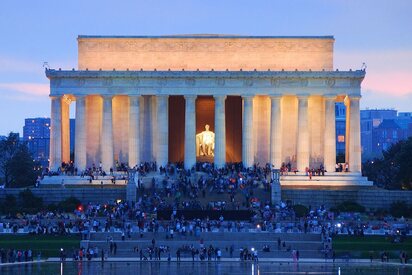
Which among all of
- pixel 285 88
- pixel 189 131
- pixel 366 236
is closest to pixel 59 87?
pixel 189 131

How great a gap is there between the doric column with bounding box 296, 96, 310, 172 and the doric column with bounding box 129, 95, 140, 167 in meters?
16.1

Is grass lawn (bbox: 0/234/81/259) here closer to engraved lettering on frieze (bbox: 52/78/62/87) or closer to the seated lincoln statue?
engraved lettering on frieze (bbox: 52/78/62/87)

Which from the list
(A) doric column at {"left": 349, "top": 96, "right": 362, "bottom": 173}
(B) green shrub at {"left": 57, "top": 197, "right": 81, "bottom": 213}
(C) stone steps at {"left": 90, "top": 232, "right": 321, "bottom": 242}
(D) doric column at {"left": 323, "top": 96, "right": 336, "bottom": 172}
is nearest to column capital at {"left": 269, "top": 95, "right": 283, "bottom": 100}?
(D) doric column at {"left": 323, "top": 96, "right": 336, "bottom": 172}

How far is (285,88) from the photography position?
12925 cm

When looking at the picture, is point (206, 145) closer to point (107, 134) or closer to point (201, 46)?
point (201, 46)

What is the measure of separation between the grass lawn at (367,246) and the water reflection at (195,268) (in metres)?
3.79

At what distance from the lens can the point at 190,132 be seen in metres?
130

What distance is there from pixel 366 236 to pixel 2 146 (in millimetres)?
82571

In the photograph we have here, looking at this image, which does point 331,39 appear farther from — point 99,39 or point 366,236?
point 366,236

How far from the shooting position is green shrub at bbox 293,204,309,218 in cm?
11094

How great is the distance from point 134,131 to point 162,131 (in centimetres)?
282

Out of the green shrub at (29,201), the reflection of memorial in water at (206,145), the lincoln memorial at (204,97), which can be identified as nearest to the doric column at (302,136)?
the lincoln memorial at (204,97)

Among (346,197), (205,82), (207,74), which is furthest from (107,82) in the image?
(346,197)

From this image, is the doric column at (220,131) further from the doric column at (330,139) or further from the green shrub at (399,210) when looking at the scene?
the green shrub at (399,210)
